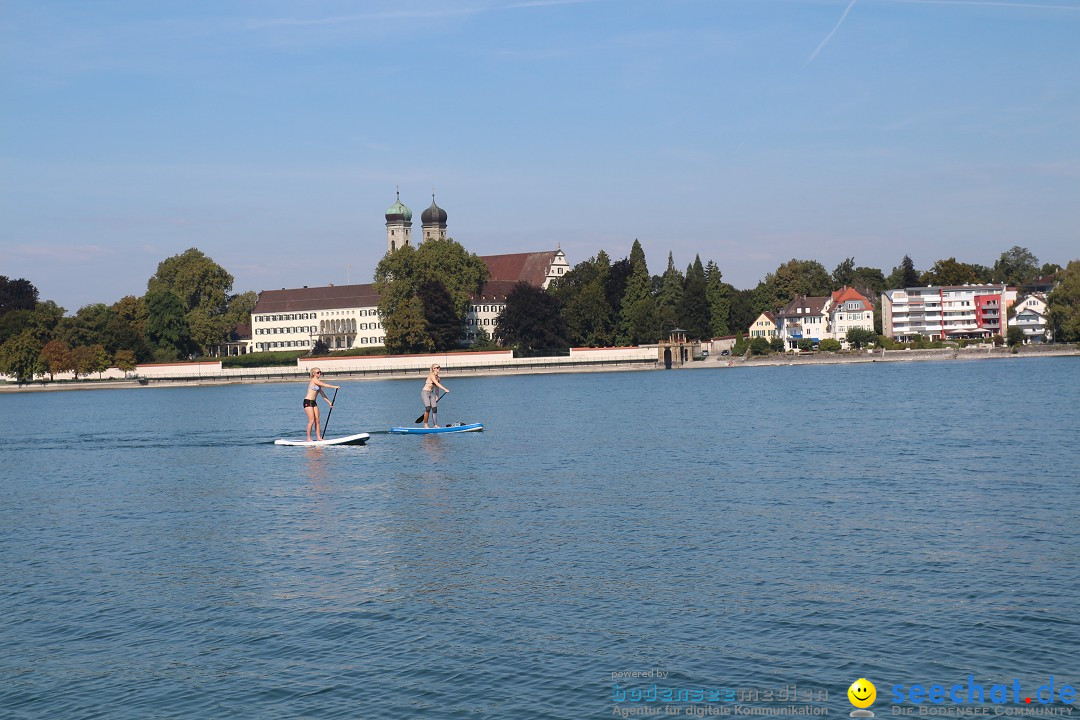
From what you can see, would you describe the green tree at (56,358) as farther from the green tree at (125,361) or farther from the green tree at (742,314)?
the green tree at (742,314)

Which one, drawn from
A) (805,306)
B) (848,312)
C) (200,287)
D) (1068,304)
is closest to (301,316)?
(200,287)

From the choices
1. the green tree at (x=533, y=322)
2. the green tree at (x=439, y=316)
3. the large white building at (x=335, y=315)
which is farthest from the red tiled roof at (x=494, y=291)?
the green tree at (x=439, y=316)

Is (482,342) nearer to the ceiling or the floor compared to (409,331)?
nearer to the floor

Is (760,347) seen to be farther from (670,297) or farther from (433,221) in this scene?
→ (433,221)

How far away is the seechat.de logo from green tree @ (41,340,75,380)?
129114mm

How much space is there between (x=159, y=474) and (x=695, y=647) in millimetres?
25531

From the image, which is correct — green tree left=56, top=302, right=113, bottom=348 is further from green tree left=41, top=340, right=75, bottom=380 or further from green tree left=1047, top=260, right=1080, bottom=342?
green tree left=1047, top=260, right=1080, bottom=342

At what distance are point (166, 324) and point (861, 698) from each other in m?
140

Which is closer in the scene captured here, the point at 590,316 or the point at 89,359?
the point at 89,359

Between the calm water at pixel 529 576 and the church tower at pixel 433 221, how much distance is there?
154641mm

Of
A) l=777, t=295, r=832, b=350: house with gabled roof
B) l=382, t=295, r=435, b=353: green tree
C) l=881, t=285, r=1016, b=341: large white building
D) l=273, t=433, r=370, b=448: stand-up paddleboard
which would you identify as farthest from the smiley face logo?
l=881, t=285, r=1016, b=341: large white building

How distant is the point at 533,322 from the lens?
13588cm

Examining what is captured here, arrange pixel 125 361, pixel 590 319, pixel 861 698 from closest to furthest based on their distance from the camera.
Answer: pixel 861 698, pixel 125 361, pixel 590 319

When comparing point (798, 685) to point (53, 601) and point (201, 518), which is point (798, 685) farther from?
point (201, 518)
